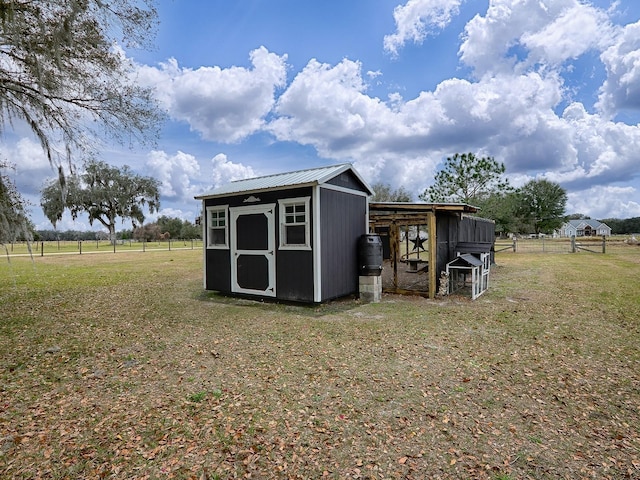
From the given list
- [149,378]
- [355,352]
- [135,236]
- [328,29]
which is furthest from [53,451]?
[135,236]

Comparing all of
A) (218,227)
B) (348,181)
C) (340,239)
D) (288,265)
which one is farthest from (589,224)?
(218,227)

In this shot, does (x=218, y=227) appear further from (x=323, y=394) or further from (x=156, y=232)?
(x=156, y=232)

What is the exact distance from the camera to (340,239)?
307 inches

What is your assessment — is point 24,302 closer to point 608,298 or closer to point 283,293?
point 283,293

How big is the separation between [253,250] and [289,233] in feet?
3.58

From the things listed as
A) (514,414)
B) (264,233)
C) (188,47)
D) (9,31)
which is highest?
(188,47)

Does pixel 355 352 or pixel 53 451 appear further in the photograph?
pixel 355 352

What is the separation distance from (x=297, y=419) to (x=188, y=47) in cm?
910

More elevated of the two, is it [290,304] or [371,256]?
[371,256]

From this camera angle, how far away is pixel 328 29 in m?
8.91

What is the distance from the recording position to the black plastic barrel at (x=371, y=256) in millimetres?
7961

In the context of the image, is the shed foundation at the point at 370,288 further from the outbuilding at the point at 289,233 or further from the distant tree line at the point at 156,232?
the distant tree line at the point at 156,232

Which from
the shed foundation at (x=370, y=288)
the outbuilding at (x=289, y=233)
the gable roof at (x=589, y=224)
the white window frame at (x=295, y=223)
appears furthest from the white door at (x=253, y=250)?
the gable roof at (x=589, y=224)

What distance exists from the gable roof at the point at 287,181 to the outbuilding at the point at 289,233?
23mm
